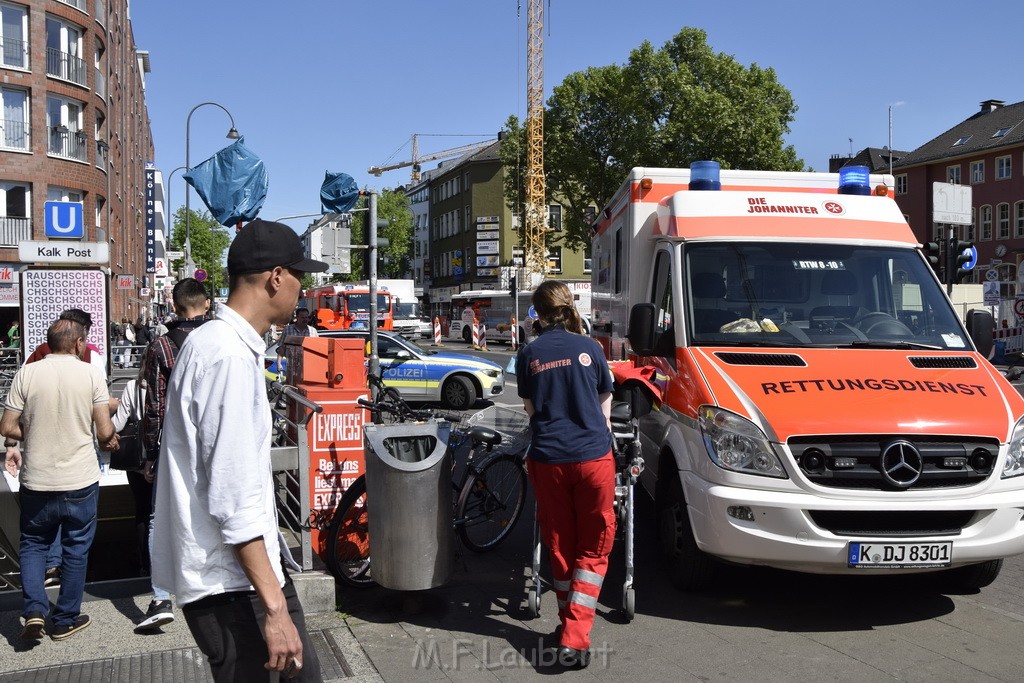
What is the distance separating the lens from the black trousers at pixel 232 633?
2396 millimetres

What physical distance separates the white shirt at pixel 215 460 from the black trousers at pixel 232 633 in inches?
1.7

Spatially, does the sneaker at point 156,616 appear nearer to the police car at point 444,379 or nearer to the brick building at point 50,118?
the police car at point 444,379

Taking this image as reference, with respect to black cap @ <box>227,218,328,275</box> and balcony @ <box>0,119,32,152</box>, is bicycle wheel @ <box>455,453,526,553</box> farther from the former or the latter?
balcony @ <box>0,119,32,152</box>

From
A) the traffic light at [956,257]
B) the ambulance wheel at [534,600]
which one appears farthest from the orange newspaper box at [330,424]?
the traffic light at [956,257]

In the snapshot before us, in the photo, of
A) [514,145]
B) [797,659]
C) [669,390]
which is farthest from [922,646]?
[514,145]

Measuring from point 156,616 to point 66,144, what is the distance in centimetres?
3616

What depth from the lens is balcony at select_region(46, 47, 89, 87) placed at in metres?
35.9

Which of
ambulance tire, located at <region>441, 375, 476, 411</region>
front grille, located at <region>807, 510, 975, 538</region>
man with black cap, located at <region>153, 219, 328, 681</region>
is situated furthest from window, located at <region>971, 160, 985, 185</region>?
man with black cap, located at <region>153, 219, 328, 681</region>

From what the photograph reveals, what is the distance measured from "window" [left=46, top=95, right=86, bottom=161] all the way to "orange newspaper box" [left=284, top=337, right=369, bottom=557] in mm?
34397

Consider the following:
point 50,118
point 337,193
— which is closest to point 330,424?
point 337,193

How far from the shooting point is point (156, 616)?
5.04 meters

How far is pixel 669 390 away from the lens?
6.07 metres

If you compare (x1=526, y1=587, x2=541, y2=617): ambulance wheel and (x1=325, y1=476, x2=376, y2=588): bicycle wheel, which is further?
(x1=325, y1=476, x2=376, y2=588): bicycle wheel

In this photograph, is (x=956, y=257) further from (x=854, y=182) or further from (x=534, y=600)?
(x=534, y=600)
